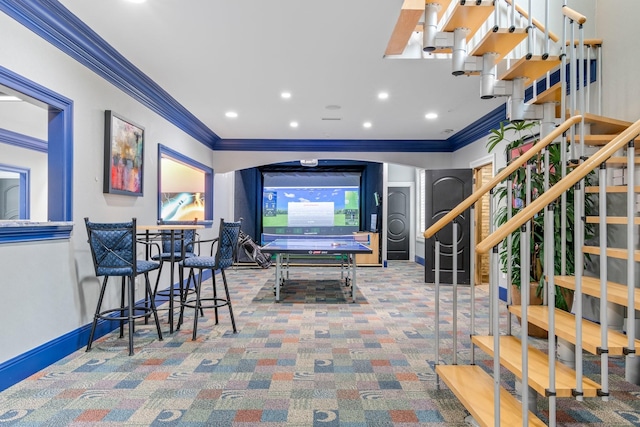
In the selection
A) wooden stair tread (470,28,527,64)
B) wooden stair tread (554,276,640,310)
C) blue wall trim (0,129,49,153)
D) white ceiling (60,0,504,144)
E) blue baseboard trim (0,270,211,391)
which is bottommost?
blue baseboard trim (0,270,211,391)

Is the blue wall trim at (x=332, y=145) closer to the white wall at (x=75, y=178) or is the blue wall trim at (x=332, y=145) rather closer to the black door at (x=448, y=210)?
the black door at (x=448, y=210)

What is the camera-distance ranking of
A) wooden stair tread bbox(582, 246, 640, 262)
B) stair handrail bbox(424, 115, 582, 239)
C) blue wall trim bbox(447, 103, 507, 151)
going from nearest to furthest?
wooden stair tread bbox(582, 246, 640, 262)
stair handrail bbox(424, 115, 582, 239)
blue wall trim bbox(447, 103, 507, 151)

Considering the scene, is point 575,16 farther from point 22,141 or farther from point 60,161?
point 22,141

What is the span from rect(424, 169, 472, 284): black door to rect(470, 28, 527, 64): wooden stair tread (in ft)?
11.3

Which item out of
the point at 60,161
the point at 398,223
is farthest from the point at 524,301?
the point at 398,223

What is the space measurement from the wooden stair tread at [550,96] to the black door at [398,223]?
664cm

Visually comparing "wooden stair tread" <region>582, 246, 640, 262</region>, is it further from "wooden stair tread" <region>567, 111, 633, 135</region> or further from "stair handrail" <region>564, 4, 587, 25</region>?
"stair handrail" <region>564, 4, 587, 25</region>

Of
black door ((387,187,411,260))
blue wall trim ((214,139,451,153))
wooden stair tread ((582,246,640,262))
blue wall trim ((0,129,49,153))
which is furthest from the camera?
black door ((387,187,411,260))

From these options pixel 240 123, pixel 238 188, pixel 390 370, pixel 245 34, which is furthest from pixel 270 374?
pixel 238 188

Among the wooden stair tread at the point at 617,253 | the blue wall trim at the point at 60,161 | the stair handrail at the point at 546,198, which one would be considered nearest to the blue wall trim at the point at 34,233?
the blue wall trim at the point at 60,161

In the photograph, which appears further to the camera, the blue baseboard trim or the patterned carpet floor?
the blue baseboard trim

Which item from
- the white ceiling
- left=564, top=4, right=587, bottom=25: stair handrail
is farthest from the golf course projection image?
left=564, top=4, right=587, bottom=25: stair handrail

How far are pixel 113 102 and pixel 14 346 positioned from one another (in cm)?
230

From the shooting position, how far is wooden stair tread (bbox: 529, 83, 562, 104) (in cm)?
293
